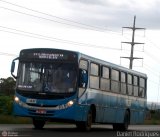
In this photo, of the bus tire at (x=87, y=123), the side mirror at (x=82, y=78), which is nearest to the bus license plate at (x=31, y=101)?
the side mirror at (x=82, y=78)

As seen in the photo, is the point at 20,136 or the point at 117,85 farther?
the point at 117,85

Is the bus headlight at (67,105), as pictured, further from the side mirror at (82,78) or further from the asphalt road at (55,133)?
the asphalt road at (55,133)

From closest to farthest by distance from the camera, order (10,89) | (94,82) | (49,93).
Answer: (49,93) < (94,82) < (10,89)

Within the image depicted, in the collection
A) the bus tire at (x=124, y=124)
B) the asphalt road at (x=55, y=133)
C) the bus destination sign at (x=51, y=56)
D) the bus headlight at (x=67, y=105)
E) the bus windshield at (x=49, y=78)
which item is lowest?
the asphalt road at (x=55, y=133)

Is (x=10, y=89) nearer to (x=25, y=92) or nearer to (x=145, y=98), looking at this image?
(x=145, y=98)

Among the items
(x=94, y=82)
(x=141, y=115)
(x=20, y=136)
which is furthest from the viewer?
(x=141, y=115)

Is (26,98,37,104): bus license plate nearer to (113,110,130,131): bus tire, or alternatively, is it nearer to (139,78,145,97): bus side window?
(113,110,130,131): bus tire

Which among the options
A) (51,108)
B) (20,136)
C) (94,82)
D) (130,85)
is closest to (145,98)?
(130,85)

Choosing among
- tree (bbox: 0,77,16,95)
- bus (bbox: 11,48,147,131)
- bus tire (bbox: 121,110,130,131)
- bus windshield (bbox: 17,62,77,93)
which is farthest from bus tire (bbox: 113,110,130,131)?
tree (bbox: 0,77,16,95)

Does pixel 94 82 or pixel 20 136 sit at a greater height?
pixel 94 82

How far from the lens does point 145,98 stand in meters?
35.9

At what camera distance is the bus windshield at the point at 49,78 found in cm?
2505

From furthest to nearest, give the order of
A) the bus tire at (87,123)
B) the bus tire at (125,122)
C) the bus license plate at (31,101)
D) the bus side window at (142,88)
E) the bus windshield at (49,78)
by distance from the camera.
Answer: the bus side window at (142,88)
the bus tire at (125,122)
the bus tire at (87,123)
the bus license plate at (31,101)
the bus windshield at (49,78)

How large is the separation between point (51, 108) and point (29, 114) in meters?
0.87
